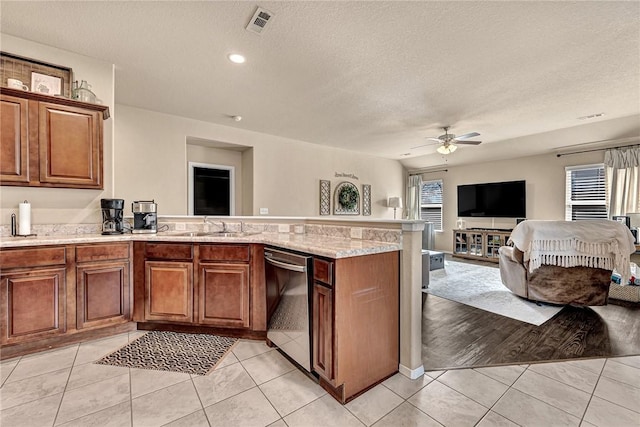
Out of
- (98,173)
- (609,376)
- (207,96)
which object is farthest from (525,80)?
(98,173)

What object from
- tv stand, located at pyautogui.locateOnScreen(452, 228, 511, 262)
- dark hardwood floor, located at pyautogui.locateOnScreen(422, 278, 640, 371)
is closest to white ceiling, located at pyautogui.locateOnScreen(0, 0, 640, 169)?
tv stand, located at pyautogui.locateOnScreen(452, 228, 511, 262)

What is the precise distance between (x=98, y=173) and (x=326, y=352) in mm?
2631

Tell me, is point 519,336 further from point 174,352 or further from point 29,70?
point 29,70

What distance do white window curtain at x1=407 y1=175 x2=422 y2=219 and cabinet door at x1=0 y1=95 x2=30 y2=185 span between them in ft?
25.0

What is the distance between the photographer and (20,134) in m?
2.24

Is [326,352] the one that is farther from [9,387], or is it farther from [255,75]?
[255,75]

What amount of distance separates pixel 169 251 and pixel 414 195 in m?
6.84

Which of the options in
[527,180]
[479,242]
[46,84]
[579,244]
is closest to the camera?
[46,84]

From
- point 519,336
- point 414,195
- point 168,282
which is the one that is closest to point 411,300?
point 519,336

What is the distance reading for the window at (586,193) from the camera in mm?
5062

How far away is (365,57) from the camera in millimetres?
2576

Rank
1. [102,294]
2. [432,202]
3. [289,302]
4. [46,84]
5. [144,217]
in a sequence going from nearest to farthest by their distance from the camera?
[289,302] < [102,294] < [46,84] < [144,217] < [432,202]

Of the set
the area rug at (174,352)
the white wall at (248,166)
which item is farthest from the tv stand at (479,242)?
the area rug at (174,352)

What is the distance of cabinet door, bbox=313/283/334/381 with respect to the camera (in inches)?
64.4
